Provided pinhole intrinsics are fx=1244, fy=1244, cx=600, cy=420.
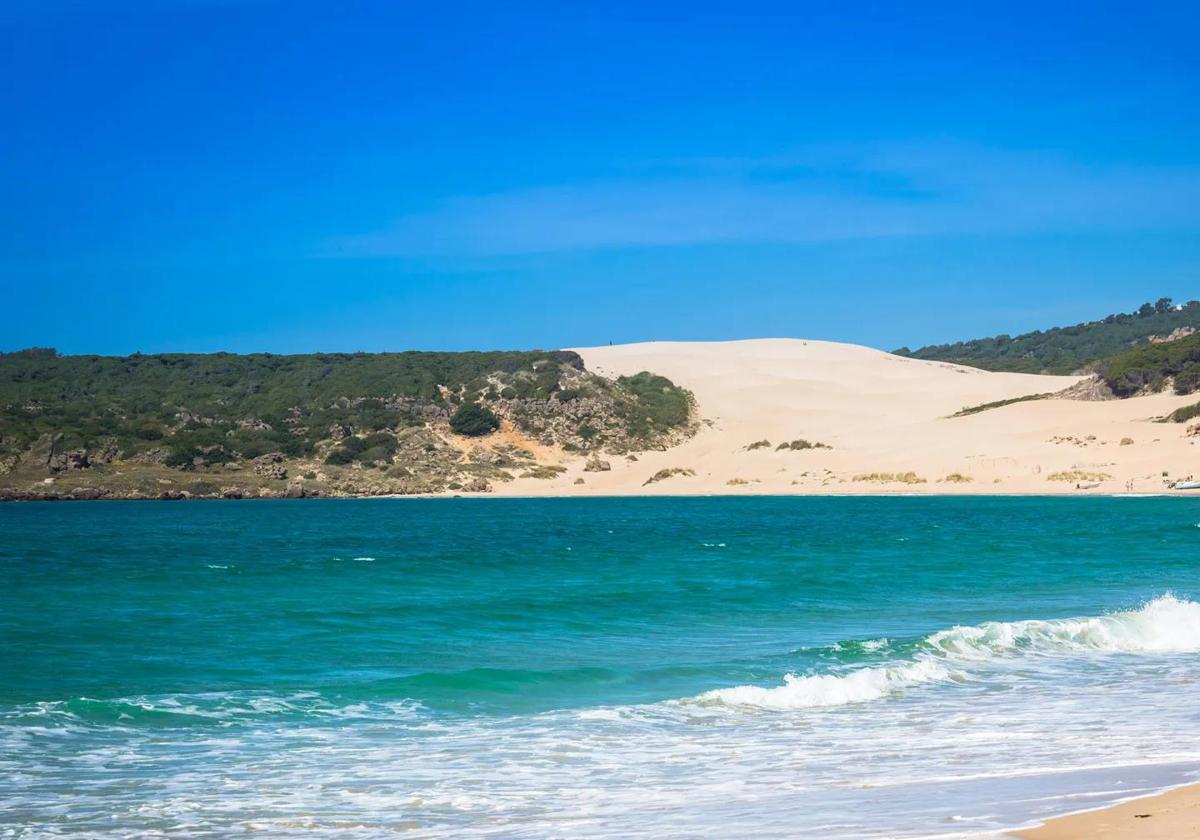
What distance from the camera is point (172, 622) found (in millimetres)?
19031

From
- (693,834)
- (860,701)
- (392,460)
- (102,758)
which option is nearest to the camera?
(693,834)

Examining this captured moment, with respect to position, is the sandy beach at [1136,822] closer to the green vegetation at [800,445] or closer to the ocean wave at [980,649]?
the ocean wave at [980,649]

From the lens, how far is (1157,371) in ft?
239

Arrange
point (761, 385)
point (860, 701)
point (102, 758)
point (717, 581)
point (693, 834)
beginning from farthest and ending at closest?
point (761, 385)
point (717, 581)
point (860, 701)
point (102, 758)
point (693, 834)

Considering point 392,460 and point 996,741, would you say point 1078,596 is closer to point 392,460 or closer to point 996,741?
point 996,741

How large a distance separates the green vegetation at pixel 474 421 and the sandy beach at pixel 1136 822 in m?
63.1

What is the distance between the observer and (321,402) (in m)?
76.4

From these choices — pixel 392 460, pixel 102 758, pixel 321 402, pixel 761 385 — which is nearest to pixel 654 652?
pixel 102 758

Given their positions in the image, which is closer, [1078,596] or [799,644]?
[799,644]

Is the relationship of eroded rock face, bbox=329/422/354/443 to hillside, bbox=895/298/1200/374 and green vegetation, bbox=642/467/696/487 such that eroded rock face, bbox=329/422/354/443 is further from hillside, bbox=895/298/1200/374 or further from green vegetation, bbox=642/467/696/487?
hillside, bbox=895/298/1200/374

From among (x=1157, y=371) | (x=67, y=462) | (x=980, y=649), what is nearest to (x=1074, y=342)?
(x=1157, y=371)

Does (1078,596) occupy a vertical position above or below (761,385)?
below

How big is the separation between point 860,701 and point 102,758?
7.68 metres

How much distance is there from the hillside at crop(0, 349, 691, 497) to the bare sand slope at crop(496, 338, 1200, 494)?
3.83 metres
